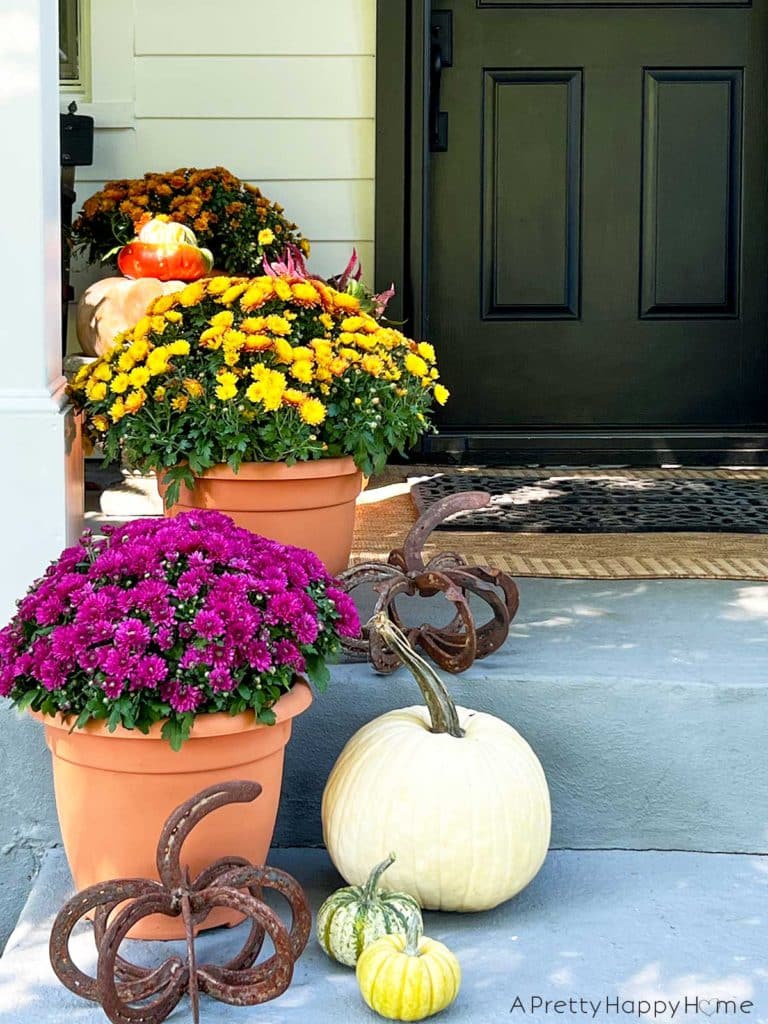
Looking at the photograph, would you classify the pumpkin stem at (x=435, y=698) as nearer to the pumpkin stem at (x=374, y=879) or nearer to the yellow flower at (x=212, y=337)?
the pumpkin stem at (x=374, y=879)

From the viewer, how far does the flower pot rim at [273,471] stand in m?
2.40

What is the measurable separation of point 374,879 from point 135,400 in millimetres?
908

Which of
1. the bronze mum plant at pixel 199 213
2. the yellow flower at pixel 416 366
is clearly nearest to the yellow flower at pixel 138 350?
the yellow flower at pixel 416 366

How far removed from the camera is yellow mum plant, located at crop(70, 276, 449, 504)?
235 cm

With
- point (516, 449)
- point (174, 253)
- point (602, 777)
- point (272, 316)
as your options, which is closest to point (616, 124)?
point (516, 449)

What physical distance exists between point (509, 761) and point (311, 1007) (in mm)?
449

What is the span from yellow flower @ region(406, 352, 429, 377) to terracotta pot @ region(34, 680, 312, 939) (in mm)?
736

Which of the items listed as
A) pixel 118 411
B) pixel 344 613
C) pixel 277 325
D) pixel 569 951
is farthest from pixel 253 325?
pixel 569 951

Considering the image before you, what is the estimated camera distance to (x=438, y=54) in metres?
4.14

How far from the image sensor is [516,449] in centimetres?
414

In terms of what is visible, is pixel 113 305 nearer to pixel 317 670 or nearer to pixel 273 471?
pixel 273 471

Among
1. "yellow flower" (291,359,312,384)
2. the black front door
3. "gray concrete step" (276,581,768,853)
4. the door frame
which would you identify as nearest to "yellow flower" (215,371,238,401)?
"yellow flower" (291,359,312,384)

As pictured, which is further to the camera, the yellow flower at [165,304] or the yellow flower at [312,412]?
the yellow flower at [165,304]

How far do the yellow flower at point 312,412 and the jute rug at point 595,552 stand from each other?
1.96 feet
